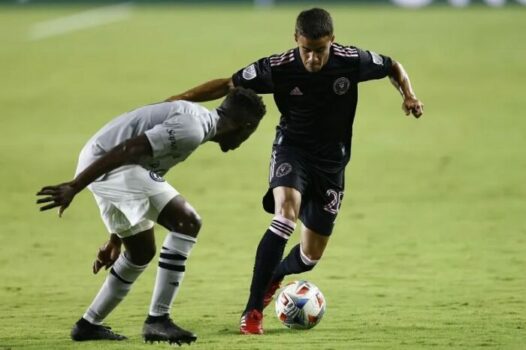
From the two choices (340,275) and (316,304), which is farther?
(340,275)

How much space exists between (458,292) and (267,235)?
242 centimetres

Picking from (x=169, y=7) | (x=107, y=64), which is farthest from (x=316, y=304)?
(x=169, y=7)

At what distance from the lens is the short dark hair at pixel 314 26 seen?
8953 millimetres

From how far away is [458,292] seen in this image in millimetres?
10781

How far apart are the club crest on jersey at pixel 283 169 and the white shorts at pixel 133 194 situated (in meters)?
1.22

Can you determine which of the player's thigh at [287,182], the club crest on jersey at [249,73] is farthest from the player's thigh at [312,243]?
the club crest on jersey at [249,73]

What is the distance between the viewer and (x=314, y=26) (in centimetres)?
895

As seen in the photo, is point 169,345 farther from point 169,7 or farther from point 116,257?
point 169,7

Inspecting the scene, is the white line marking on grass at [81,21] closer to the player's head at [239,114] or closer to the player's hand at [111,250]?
the player's hand at [111,250]

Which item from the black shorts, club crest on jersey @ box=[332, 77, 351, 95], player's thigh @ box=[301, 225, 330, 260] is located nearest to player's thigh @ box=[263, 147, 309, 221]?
the black shorts

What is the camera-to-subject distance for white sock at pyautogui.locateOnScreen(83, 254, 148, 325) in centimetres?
862

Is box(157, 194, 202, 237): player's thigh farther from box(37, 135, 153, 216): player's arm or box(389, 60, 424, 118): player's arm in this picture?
box(389, 60, 424, 118): player's arm

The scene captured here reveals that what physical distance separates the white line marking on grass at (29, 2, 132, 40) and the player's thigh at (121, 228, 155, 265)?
975 inches

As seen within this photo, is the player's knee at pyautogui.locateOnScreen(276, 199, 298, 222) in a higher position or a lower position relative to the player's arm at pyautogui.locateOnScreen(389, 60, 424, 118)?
lower
